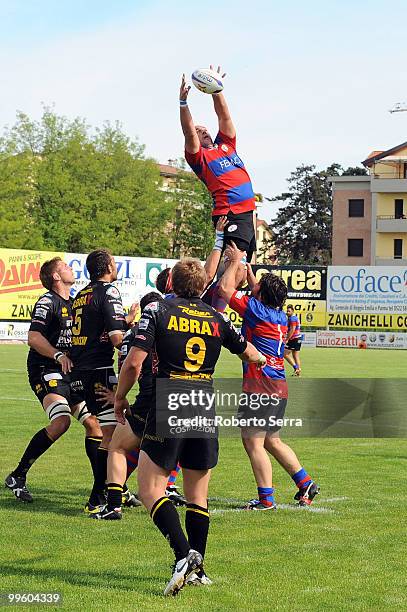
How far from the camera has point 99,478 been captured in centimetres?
873

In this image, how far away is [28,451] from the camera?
9508 millimetres

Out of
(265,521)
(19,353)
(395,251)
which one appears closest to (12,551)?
(265,521)

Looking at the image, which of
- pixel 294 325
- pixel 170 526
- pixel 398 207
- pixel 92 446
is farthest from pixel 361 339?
pixel 170 526

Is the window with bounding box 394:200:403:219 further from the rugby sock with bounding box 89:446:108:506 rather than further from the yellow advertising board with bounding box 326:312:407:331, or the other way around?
the rugby sock with bounding box 89:446:108:506

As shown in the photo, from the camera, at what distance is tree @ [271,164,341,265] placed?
11319 cm

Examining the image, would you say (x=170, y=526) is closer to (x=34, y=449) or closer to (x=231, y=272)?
(x=231, y=272)

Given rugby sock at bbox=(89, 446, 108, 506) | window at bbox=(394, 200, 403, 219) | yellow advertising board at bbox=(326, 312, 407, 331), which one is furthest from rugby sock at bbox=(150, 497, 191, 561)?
window at bbox=(394, 200, 403, 219)

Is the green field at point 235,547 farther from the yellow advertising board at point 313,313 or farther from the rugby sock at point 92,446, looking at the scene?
the yellow advertising board at point 313,313

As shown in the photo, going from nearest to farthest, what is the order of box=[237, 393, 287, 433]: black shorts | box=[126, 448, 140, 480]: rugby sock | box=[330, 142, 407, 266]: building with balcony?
1. box=[126, 448, 140, 480]: rugby sock
2. box=[237, 393, 287, 433]: black shorts
3. box=[330, 142, 407, 266]: building with balcony

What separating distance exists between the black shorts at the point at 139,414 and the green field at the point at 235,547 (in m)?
0.80

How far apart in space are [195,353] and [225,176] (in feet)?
8.15

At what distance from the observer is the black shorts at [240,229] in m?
8.37

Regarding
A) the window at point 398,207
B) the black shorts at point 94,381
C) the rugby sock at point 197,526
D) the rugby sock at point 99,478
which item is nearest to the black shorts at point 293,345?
the rugby sock at point 99,478

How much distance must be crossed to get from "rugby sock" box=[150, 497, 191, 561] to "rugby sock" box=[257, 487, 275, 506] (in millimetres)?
2779
